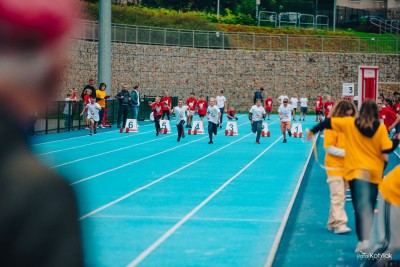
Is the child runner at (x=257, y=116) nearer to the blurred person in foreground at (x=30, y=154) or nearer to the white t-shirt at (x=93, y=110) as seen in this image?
the white t-shirt at (x=93, y=110)

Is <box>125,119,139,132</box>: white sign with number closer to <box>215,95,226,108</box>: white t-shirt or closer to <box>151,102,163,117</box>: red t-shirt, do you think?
<box>151,102,163,117</box>: red t-shirt

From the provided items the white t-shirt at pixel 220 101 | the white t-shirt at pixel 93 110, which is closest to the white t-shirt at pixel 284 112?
the white t-shirt at pixel 93 110

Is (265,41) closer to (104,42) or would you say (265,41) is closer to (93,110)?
(104,42)

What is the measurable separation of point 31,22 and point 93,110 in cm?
3701

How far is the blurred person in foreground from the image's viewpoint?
104 centimetres

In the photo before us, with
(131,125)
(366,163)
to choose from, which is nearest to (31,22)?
(366,163)

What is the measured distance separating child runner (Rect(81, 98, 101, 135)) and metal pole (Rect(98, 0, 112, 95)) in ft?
27.8

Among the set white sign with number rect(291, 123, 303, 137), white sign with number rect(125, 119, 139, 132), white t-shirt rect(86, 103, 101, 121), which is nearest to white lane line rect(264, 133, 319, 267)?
white t-shirt rect(86, 103, 101, 121)

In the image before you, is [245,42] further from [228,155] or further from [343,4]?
[228,155]

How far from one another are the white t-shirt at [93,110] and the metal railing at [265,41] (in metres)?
28.6

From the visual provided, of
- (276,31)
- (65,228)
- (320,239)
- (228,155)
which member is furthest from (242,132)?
(65,228)

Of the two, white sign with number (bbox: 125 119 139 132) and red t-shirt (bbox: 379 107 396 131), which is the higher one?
red t-shirt (bbox: 379 107 396 131)

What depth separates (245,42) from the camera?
73375mm

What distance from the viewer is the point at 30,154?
1.12 metres
